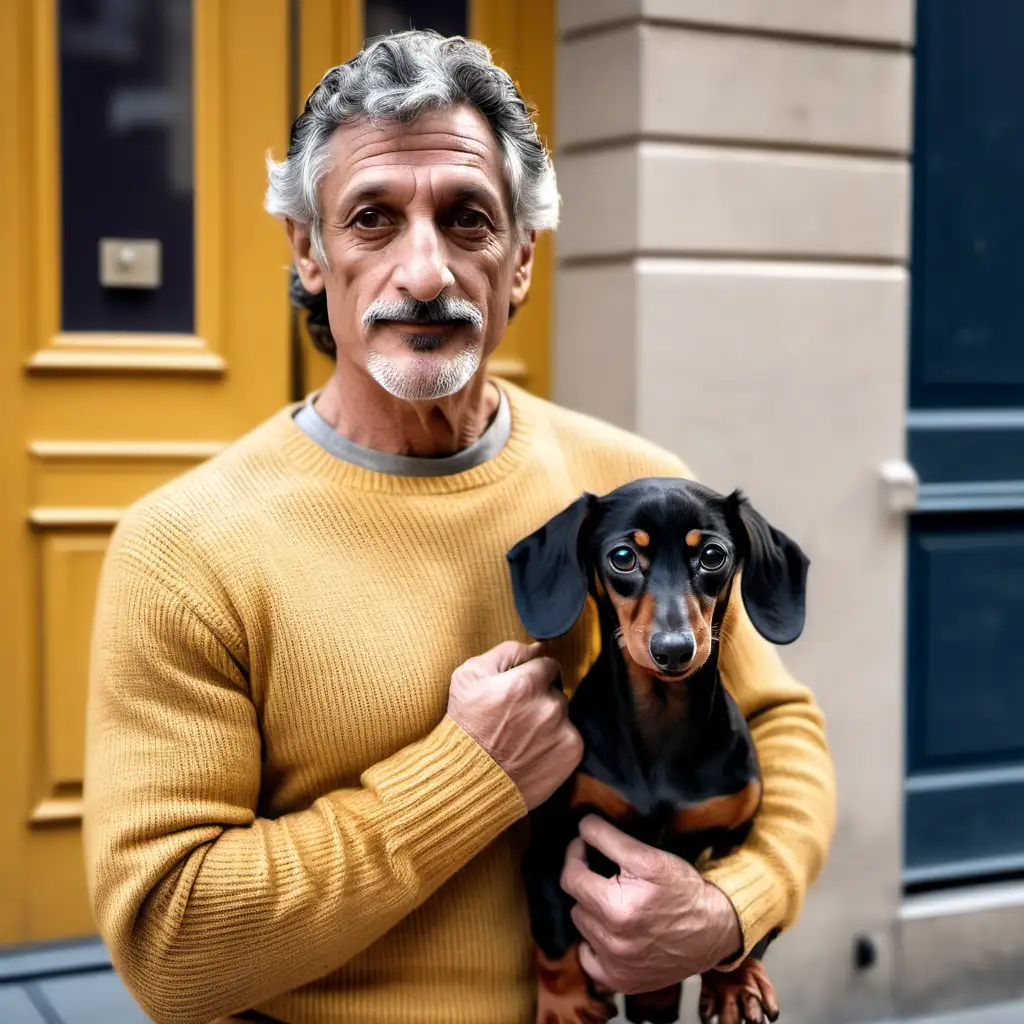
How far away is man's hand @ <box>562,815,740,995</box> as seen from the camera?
159 centimetres

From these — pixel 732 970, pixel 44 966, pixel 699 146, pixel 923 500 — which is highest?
pixel 699 146

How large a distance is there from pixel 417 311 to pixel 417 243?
81mm

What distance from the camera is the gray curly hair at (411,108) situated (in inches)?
62.2

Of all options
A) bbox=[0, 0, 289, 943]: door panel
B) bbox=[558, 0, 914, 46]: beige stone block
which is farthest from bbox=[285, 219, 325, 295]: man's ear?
bbox=[558, 0, 914, 46]: beige stone block

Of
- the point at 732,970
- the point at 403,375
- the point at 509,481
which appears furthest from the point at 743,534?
the point at 732,970

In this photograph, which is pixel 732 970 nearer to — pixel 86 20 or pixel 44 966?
pixel 44 966

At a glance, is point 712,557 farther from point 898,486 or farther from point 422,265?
point 898,486

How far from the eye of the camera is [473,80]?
1625mm

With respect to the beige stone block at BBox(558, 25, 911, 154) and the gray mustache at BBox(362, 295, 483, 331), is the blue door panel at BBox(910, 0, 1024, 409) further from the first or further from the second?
the gray mustache at BBox(362, 295, 483, 331)

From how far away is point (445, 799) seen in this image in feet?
5.23

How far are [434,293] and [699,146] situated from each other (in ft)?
6.54

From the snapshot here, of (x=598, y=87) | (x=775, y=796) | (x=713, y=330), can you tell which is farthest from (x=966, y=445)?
(x=775, y=796)

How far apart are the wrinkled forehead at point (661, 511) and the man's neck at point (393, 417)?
282 mm

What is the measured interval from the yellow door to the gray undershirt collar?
1.51m
